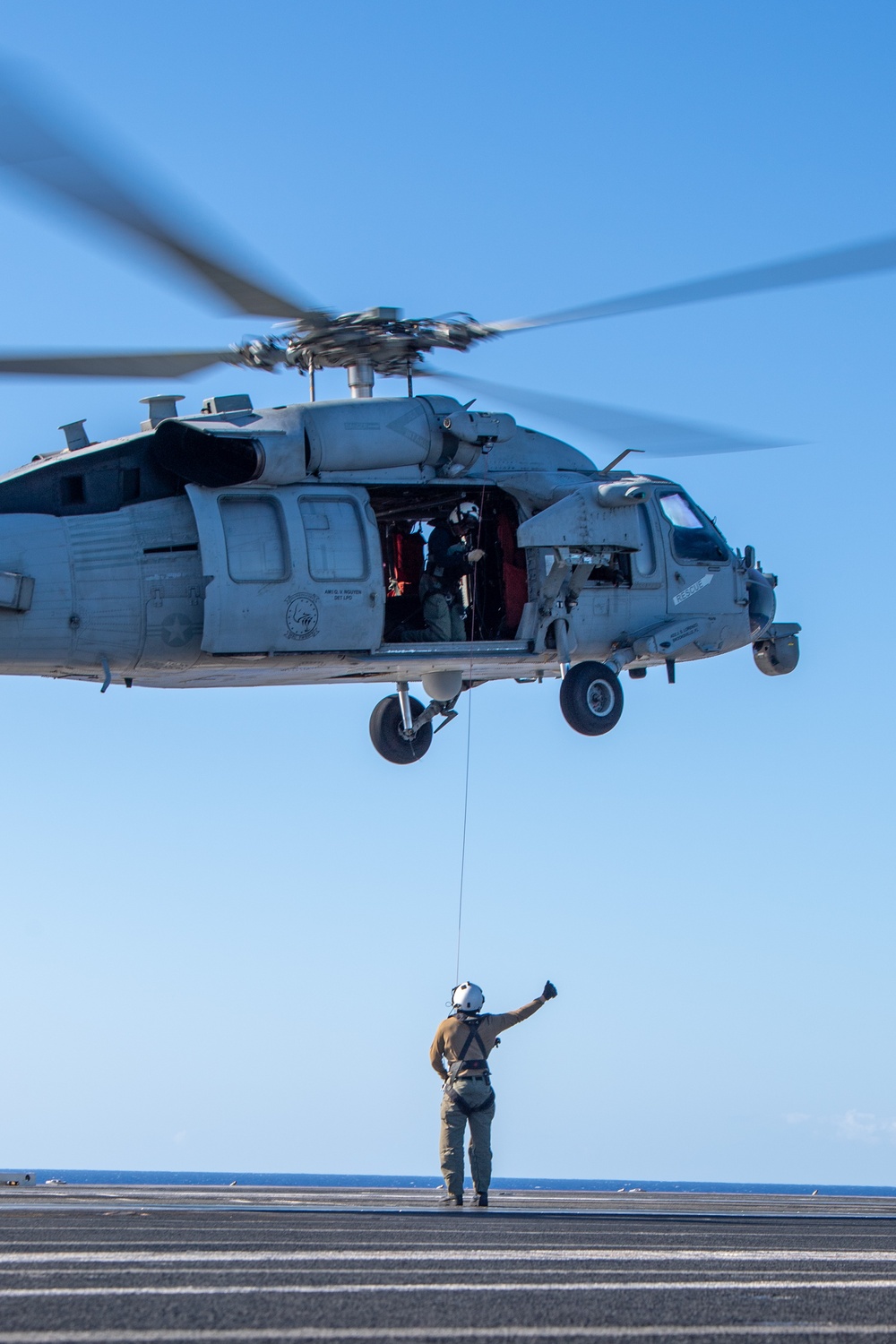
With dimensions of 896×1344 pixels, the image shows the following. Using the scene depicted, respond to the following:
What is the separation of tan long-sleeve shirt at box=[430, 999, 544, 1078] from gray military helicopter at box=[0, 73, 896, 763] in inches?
199

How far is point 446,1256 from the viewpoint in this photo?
6809mm

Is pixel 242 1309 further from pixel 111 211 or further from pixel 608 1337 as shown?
pixel 111 211

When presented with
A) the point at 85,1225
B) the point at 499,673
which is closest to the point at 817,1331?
the point at 85,1225

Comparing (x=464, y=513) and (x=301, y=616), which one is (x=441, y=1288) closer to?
(x=301, y=616)

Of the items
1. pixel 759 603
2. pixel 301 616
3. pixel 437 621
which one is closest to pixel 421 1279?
pixel 301 616

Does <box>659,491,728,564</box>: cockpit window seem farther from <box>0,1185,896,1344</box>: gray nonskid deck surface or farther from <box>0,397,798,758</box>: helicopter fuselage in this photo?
<box>0,1185,896,1344</box>: gray nonskid deck surface

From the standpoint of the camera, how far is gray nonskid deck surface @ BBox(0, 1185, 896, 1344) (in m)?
4.97

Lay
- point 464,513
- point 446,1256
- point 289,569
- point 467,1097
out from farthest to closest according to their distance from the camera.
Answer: point 464,513 < point 289,569 < point 467,1097 < point 446,1256

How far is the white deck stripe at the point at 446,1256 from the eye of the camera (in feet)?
21.0

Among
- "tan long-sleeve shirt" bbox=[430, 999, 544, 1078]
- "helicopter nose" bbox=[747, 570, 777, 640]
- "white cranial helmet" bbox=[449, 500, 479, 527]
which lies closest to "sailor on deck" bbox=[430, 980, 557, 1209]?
"tan long-sleeve shirt" bbox=[430, 999, 544, 1078]

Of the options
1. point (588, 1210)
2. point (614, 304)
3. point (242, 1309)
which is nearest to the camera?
point (242, 1309)

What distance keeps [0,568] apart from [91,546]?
86 centimetres

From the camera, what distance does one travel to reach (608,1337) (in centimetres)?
485

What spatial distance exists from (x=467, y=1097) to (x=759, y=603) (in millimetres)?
9670
